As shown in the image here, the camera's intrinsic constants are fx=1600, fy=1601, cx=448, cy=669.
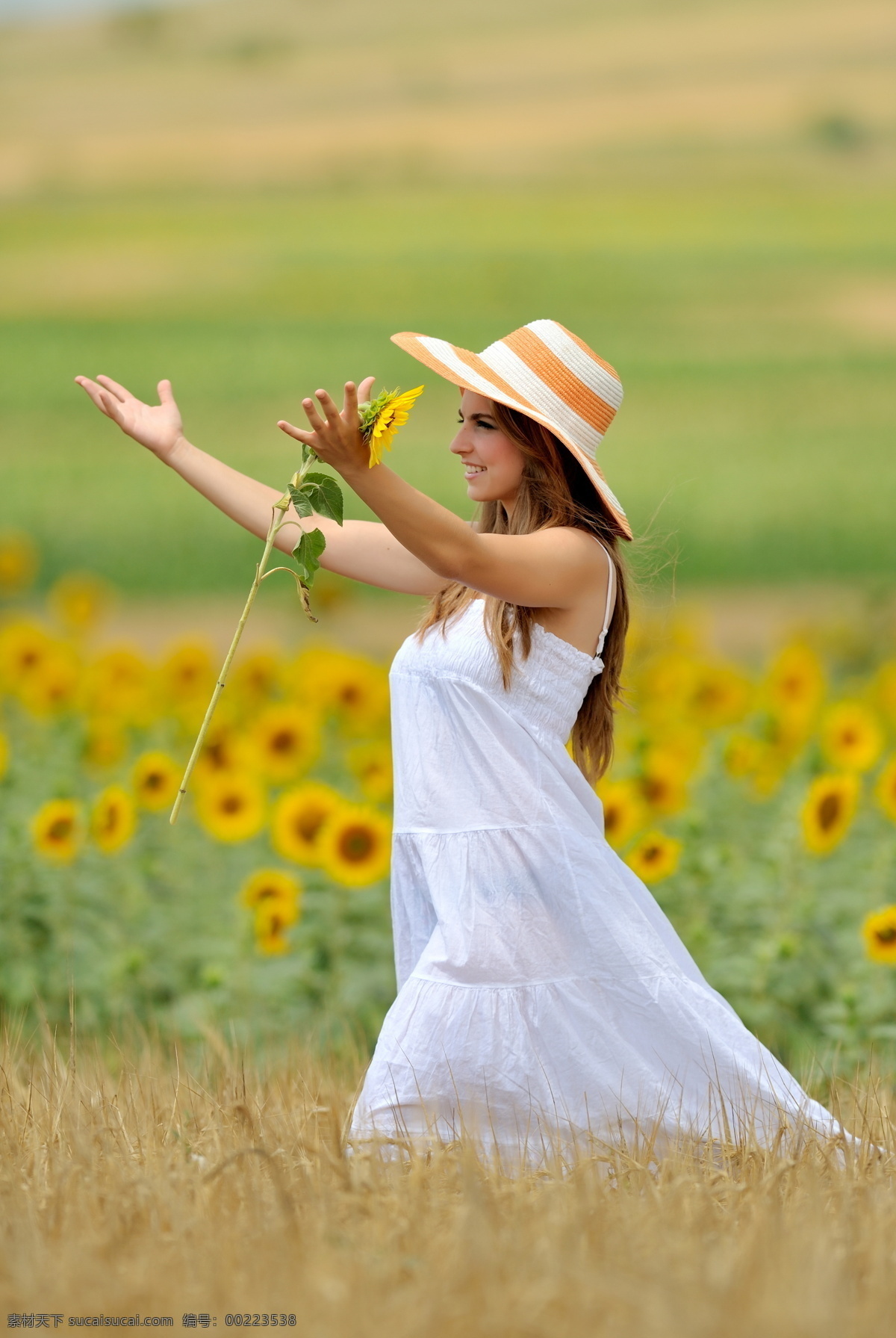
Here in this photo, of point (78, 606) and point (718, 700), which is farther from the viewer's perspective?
point (78, 606)

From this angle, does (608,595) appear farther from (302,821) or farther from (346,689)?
(346,689)

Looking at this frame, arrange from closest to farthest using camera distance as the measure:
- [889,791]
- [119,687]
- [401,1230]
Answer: [401,1230]
[889,791]
[119,687]

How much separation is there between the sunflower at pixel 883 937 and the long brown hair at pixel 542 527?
2.59 ft

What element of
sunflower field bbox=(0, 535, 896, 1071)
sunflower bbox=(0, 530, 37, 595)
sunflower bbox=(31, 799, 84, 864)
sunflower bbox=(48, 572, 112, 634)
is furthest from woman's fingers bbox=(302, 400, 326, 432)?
sunflower bbox=(0, 530, 37, 595)

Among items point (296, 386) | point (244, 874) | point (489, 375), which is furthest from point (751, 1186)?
point (296, 386)

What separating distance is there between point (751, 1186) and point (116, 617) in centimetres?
916

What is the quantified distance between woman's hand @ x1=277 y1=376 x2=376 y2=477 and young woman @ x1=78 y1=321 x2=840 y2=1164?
0.7 inches

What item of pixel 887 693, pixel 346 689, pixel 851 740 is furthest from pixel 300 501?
pixel 887 693

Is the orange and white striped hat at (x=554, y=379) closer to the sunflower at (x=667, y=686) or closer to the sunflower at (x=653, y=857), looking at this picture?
the sunflower at (x=653, y=857)

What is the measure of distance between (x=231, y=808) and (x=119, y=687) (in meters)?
0.93

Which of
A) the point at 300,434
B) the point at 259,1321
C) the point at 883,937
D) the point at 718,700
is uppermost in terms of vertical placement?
the point at 300,434

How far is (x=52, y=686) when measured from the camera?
185 inches

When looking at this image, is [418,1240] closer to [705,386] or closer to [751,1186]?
[751,1186]

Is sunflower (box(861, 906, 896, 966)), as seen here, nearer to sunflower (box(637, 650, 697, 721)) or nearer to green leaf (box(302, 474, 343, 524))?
green leaf (box(302, 474, 343, 524))
